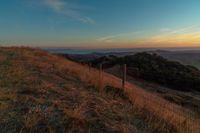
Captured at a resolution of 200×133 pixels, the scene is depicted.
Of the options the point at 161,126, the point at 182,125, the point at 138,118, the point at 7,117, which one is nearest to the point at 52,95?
the point at 7,117

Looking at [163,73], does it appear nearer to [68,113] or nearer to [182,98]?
[182,98]

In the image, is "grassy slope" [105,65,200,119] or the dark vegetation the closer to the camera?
"grassy slope" [105,65,200,119]

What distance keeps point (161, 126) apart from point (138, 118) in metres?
0.70

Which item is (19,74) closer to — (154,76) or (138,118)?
(138,118)

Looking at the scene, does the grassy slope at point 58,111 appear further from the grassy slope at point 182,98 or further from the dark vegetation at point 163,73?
the dark vegetation at point 163,73

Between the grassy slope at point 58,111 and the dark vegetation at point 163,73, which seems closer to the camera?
the grassy slope at point 58,111

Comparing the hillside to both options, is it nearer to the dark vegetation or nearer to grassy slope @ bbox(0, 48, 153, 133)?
grassy slope @ bbox(0, 48, 153, 133)

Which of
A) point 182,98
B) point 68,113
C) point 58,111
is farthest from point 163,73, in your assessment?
point 68,113

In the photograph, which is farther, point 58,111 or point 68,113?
point 58,111

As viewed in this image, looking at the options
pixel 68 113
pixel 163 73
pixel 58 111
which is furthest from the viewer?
pixel 163 73

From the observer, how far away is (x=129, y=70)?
35.6 metres

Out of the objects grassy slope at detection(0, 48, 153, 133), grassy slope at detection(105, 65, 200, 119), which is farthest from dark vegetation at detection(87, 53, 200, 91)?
grassy slope at detection(0, 48, 153, 133)

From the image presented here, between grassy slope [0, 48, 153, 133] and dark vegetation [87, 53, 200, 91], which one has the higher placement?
grassy slope [0, 48, 153, 133]

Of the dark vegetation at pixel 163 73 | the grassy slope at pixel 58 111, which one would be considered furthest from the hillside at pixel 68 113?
the dark vegetation at pixel 163 73
